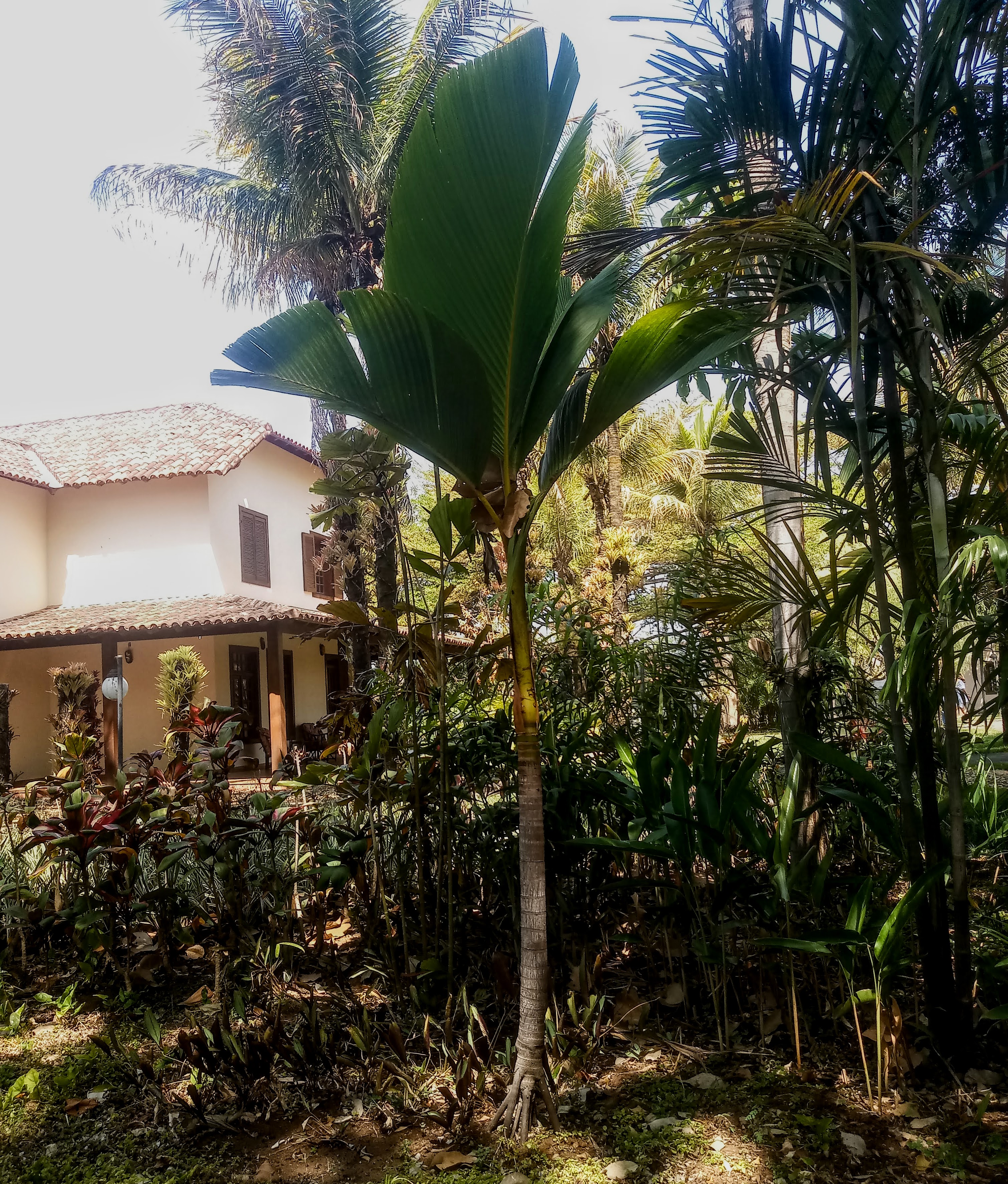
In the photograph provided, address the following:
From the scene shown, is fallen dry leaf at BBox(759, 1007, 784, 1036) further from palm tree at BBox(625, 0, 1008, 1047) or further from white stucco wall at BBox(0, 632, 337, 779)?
white stucco wall at BBox(0, 632, 337, 779)

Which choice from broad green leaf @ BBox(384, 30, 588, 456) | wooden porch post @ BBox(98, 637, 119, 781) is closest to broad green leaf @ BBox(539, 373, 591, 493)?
broad green leaf @ BBox(384, 30, 588, 456)

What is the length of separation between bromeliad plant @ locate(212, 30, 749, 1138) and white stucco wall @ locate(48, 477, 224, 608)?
13.2 meters

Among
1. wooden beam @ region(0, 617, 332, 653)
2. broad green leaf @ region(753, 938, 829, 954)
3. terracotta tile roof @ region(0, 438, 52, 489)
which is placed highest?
terracotta tile roof @ region(0, 438, 52, 489)

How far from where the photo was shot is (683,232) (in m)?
2.88

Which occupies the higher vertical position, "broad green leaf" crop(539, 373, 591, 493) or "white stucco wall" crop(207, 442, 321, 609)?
"white stucco wall" crop(207, 442, 321, 609)

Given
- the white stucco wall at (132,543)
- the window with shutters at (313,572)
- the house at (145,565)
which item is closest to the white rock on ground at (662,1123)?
the house at (145,565)

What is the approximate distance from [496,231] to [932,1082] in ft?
8.62

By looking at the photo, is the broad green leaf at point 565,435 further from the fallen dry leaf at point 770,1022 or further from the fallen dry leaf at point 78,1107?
the fallen dry leaf at point 78,1107

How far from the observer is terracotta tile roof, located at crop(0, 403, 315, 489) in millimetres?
14508

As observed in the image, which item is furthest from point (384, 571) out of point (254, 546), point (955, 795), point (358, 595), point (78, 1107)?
point (955, 795)

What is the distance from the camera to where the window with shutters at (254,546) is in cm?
1569

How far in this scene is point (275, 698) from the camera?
Result: 13.6 metres

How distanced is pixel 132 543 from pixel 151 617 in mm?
2169

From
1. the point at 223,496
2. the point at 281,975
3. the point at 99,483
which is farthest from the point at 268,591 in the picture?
the point at 281,975
